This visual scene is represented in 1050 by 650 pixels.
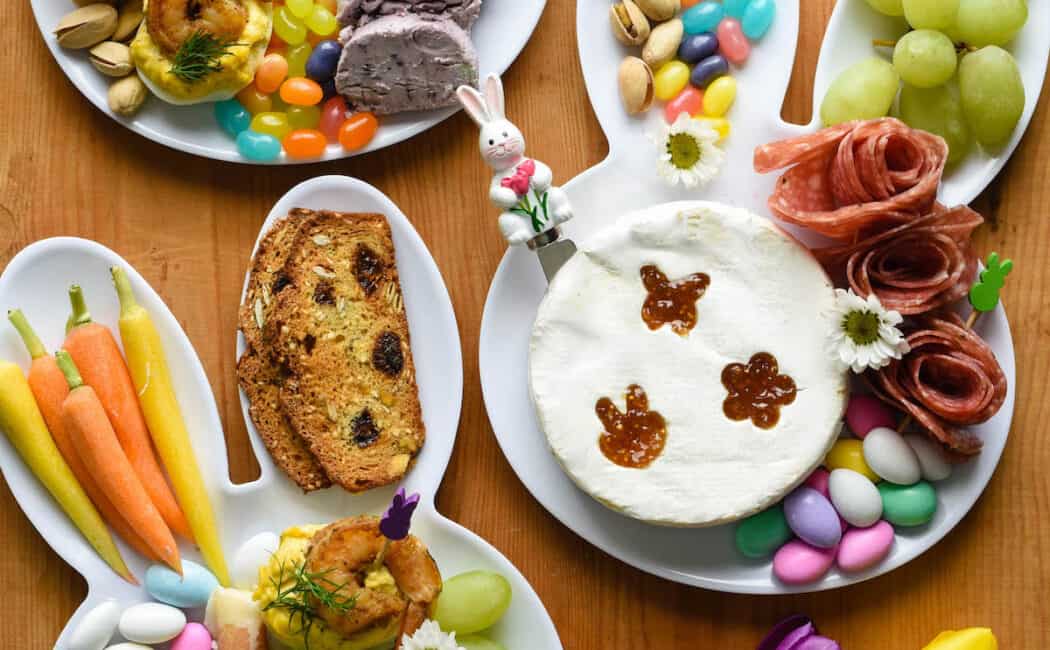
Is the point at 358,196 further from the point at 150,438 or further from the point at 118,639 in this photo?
the point at 118,639

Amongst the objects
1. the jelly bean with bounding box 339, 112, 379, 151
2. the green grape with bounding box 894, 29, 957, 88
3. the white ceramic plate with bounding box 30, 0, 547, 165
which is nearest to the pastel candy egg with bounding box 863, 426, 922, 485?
the green grape with bounding box 894, 29, 957, 88

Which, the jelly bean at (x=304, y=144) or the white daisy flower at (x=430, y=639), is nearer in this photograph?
the white daisy flower at (x=430, y=639)

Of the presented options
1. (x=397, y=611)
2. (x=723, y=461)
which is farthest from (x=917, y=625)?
(x=397, y=611)

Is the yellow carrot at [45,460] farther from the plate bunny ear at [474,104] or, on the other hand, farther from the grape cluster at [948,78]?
the grape cluster at [948,78]

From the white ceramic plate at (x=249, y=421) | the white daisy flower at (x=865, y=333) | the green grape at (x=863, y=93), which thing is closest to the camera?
the white daisy flower at (x=865, y=333)

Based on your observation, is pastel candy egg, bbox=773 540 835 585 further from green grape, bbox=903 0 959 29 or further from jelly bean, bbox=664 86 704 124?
green grape, bbox=903 0 959 29

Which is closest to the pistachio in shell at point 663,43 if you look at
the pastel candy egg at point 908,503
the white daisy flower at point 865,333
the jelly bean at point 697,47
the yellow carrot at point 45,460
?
the jelly bean at point 697,47

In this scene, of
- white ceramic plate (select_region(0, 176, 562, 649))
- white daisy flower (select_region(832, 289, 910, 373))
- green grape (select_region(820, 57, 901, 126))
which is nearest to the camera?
white daisy flower (select_region(832, 289, 910, 373))

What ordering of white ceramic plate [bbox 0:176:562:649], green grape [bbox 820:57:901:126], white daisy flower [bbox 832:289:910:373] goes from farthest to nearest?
1. white ceramic plate [bbox 0:176:562:649]
2. green grape [bbox 820:57:901:126]
3. white daisy flower [bbox 832:289:910:373]
